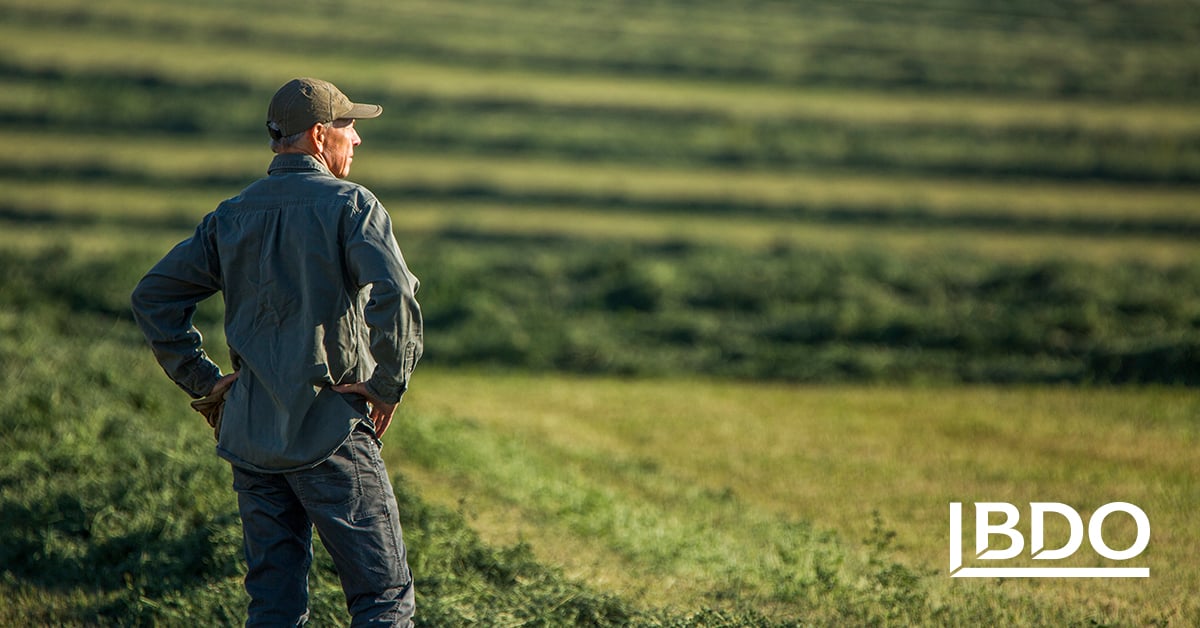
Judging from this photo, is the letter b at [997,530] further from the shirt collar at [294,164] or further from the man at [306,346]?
the shirt collar at [294,164]

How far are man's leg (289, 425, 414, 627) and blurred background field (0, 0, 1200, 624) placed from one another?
1229 millimetres

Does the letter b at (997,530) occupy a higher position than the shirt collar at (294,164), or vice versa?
the shirt collar at (294,164)

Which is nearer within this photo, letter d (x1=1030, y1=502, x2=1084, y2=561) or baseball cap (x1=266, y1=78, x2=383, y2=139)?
baseball cap (x1=266, y1=78, x2=383, y2=139)

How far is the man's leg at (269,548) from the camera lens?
3.90 meters

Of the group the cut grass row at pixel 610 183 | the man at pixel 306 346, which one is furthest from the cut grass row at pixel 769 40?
the man at pixel 306 346

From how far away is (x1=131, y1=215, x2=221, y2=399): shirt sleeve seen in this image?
3.92m

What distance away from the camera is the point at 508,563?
18.6ft

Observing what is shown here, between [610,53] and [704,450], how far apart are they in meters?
21.0

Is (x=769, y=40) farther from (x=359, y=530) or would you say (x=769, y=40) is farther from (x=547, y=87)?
(x=359, y=530)

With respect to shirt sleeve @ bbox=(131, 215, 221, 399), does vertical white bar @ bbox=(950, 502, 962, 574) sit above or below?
below

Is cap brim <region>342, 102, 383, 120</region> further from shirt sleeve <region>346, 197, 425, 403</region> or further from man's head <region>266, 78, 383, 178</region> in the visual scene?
shirt sleeve <region>346, 197, 425, 403</region>

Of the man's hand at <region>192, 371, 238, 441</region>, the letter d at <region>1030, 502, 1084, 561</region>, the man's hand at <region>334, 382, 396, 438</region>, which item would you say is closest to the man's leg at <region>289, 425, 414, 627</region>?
the man's hand at <region>334, 382, 396, 438</region>

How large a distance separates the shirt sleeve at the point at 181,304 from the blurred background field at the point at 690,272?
142 cm

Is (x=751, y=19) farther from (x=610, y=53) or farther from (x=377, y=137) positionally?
(x=377, y=137)
